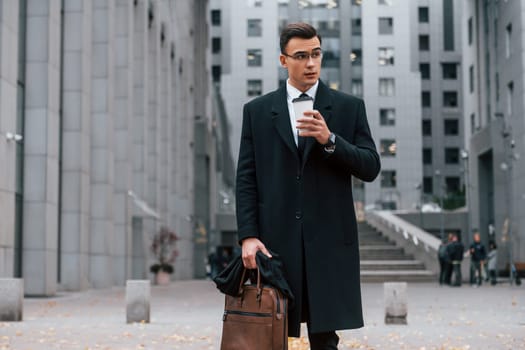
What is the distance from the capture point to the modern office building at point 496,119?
4538 cm

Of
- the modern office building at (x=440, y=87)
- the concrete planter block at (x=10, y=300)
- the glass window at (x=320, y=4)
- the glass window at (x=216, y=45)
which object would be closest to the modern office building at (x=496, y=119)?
the glass window at (x=320, y=4)

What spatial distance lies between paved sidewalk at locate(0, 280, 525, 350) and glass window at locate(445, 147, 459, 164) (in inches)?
2909

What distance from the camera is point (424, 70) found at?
93.8 m

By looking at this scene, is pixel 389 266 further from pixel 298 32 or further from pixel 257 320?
pixel 257 320

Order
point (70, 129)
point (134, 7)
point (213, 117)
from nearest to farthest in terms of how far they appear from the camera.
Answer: point (70, 129)
point (134, 7)
point (213, 117)

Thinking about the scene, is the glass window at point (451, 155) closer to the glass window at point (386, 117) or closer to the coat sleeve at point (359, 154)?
the glass window at point (386, 117)

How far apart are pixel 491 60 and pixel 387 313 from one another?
40786 mm

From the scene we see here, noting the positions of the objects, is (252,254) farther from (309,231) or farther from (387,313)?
(387,313)

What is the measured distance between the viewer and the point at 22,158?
24047 mm

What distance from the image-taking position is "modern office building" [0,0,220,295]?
23.6 meters

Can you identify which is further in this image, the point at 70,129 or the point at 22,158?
the point at 70,129

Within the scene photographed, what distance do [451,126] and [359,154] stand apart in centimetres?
9168

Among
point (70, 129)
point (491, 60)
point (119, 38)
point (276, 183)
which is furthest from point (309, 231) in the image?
point (491, 60)

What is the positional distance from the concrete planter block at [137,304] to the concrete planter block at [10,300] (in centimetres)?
171
